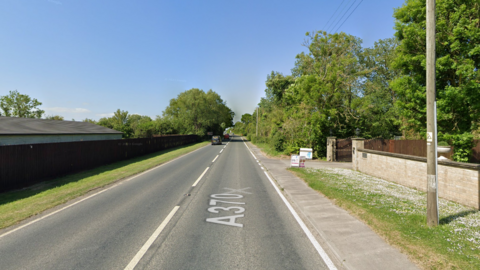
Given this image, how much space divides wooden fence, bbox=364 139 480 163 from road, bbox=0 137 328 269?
435 inches

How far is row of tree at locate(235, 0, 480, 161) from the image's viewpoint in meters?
11.7

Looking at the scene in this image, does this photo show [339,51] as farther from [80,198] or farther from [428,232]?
[80,198]

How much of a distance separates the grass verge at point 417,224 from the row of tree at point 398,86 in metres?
6.13

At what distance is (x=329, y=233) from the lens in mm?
5230

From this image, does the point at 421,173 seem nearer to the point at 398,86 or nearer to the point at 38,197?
the point at 398,86

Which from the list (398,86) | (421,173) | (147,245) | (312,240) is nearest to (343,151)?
(398,86)

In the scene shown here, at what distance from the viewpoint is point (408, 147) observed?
14867 mm

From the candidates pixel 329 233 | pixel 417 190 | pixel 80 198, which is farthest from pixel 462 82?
pixel 80 198

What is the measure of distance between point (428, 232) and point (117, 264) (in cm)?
620

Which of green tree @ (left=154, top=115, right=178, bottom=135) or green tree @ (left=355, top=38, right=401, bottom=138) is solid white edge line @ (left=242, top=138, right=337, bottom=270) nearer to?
green tree @ (left=355, top=38, right=401, bottom=138)

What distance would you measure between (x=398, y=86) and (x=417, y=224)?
10659 mm

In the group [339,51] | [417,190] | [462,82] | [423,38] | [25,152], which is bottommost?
[417,190]

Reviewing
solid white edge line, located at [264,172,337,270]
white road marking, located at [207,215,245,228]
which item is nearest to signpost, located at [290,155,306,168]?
solid white edge line, located at [264,172,337,270]

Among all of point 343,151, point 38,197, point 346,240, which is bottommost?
point 38,197
